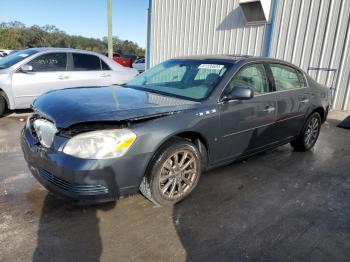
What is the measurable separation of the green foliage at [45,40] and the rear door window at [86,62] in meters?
52.4

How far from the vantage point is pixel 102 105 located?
2787 mm

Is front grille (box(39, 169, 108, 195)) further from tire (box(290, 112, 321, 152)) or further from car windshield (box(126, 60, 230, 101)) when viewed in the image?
tire (box(290, 112, 321, 152))

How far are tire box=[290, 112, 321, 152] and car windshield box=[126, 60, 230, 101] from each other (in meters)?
2.12

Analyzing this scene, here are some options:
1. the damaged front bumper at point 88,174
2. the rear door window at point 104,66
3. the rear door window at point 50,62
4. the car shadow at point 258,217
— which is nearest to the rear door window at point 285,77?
the car shadow at point 258,217

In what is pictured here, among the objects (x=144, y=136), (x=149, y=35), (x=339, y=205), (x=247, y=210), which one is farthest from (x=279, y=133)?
(x=149, y=35)

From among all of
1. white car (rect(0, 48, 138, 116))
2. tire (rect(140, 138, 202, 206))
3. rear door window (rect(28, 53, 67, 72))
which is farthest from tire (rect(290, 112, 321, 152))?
rear door window (rect(28, 53, 67, 72))

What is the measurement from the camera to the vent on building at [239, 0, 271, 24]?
9805mm

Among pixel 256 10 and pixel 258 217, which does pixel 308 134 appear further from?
pixel 256 10

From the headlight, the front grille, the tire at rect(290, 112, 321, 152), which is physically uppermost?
the headlight

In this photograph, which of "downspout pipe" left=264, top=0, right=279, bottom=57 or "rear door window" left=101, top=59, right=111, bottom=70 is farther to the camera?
"downspout pipe" left=264, top=0, right=279, bottom=57

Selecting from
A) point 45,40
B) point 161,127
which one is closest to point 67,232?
point 161,127

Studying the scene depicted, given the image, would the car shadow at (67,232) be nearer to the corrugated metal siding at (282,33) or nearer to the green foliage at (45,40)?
the corrugated metal siding at (282,33)

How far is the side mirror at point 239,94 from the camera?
10.6ft

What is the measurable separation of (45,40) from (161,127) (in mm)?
81642
